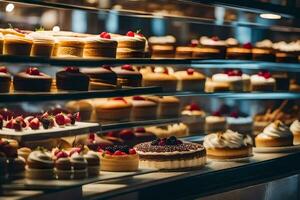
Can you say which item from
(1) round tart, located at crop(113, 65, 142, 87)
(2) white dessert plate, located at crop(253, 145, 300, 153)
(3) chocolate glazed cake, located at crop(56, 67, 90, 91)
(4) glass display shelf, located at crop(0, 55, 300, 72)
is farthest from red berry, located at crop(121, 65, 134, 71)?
(2) white dessert plate, located at crop(253, 145, 300, 153)

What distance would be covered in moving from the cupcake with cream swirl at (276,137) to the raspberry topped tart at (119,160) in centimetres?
176

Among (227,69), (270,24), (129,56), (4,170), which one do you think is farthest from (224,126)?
(4,170)

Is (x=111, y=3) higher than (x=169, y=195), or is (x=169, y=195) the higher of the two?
(x=111, y=3)

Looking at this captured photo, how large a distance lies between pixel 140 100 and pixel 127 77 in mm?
511

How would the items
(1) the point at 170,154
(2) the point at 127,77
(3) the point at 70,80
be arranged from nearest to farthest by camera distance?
(3) the point at 70,80
(1) the point at 170,154
(2) the point at 127,77

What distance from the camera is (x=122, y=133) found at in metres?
5.84

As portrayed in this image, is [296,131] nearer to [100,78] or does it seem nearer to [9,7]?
[100,78]

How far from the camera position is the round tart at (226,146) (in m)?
5.84

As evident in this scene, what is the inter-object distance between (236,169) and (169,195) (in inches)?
30.4

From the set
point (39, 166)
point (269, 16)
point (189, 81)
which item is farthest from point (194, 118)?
point (39, 166)

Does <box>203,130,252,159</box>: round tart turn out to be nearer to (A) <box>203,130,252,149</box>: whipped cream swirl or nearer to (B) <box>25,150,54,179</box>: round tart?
(A) <box>203,130,252,149</box>: whipped cream swirl

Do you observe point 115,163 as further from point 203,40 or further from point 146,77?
point 203,40

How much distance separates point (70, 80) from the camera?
4.75 m

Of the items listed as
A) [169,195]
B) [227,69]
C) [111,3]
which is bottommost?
[169,195]
